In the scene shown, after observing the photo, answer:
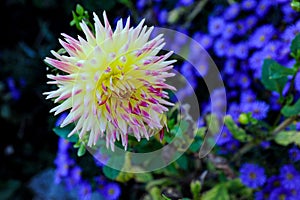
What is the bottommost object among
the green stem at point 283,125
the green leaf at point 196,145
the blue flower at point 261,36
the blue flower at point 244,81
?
the green leaf at point 196,145

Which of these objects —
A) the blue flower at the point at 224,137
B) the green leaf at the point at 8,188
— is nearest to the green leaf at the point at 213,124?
the blue flower at the point at 224,137

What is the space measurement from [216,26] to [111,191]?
1.82ft

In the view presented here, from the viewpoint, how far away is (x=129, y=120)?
0.78m

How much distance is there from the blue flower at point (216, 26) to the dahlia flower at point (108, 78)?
0.67 m

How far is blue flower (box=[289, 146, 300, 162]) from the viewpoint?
1209mm

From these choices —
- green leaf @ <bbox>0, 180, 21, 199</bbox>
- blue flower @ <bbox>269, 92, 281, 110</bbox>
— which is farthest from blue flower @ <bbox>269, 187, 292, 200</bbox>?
green leaf @ <bbox>0, 180, 21, 199</bbox>

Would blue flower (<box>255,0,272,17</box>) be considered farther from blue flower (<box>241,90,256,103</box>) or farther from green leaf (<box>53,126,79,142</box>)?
green leaf (<box>53,126,79,142</box>)

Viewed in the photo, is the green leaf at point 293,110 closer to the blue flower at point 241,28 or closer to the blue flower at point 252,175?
the blue flower at point 252,175

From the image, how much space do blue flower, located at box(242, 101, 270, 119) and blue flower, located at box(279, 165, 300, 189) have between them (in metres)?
0.14

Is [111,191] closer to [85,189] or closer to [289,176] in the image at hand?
[85,189]

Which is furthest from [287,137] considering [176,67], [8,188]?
[8,188]

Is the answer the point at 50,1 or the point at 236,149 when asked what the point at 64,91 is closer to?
the point at 236,149

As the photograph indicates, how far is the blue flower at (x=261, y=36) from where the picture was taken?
1.33m

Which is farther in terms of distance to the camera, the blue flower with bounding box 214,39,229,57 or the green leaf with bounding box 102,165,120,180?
the blue flower with bounding box 214,39,229,57
